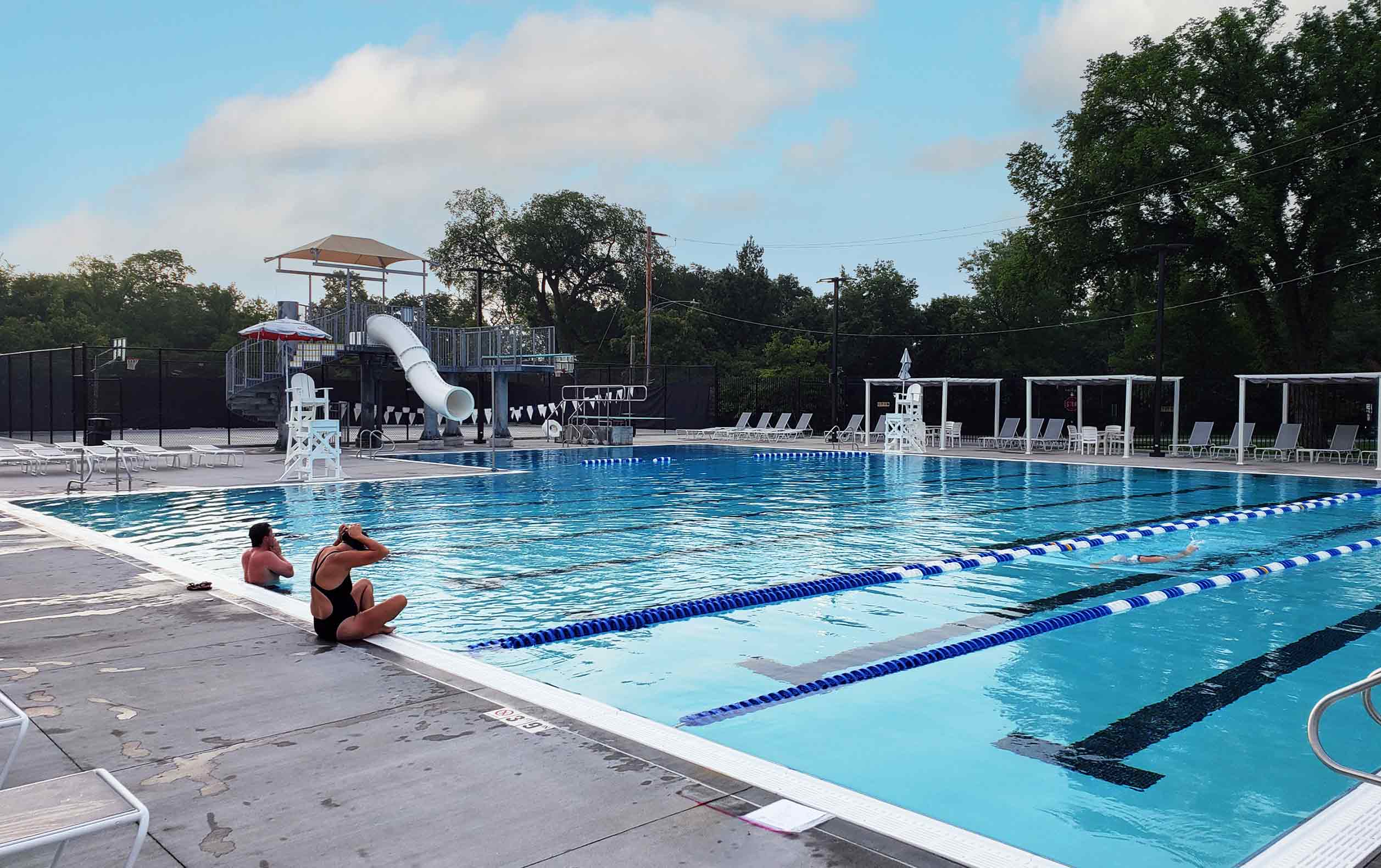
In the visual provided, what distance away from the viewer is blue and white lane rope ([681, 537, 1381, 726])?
17.0 ft

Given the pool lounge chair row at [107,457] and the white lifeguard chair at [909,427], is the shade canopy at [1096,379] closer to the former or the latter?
the white lifeguard chair at [909,427]

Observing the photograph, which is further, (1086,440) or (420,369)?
(1086,440)

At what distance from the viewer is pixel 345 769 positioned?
376 centimetres

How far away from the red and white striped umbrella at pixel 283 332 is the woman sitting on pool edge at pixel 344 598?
16.0 m

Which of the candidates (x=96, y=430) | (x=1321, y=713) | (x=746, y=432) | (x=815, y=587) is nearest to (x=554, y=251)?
(x=746, y=432)

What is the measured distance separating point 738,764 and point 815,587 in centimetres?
448

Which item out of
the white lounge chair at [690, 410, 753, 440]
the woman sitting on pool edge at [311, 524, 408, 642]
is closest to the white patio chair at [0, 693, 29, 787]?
the woman sitting on pool edge at [311, 524, 408, 642]

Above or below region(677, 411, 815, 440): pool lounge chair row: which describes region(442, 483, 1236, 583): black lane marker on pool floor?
below

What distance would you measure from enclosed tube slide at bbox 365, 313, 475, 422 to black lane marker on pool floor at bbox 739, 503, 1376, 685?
14.6 meters

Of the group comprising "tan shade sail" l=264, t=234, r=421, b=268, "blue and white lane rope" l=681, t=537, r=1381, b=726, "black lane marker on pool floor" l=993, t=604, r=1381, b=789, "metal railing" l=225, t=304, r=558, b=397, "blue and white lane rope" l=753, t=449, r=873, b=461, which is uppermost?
"tan shade sail" l=264, t=234, r=421, b=268

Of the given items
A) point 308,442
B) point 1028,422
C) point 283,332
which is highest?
point 283,332

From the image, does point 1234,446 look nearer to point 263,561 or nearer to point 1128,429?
point 1128,429

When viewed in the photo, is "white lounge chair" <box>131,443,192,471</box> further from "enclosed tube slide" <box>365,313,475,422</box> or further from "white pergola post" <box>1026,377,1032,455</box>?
"white pergola post" <box>1026,377,1032,455</box>

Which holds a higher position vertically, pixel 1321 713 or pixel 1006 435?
pixel 1321 713
